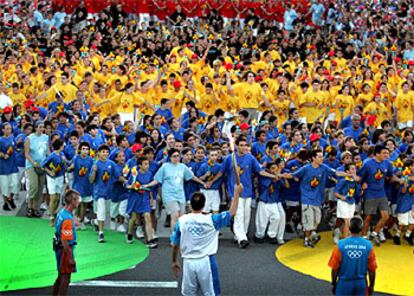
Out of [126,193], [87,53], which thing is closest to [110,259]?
[126,193]

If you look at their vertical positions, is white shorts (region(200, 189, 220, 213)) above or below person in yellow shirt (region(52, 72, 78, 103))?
below

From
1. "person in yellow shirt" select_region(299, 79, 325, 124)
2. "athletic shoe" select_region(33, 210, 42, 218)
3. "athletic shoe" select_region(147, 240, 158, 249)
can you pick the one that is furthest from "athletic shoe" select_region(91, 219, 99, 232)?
"person in yellow shirt" select_region(299, 79, 325, 124)

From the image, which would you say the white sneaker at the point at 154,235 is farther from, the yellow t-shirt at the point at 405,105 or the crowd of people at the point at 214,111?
the yellow t-shirt at the point at 405,105

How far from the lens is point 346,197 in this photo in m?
14.1

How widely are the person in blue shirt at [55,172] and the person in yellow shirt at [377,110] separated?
25.7 ft

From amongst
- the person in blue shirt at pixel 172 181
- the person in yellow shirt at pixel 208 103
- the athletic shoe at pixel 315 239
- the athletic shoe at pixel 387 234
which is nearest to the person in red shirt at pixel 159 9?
the person in yellow shirt at pixel 208 103

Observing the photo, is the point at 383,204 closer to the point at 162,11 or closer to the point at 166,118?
the point at 166,118

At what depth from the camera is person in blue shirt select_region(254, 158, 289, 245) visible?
14.5 metres

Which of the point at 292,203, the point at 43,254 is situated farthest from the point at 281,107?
the point at 43,254

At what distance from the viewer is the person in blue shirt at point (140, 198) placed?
13930mm

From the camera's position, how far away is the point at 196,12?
95.2 feet

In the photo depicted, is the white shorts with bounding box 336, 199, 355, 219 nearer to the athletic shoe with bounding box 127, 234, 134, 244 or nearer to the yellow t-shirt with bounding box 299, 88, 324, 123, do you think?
the athletic shoe with bounding box 127, 234, 134, 244

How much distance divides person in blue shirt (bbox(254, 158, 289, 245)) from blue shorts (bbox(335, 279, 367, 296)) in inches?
199

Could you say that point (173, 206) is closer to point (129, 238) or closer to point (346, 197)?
point (129, 238)
